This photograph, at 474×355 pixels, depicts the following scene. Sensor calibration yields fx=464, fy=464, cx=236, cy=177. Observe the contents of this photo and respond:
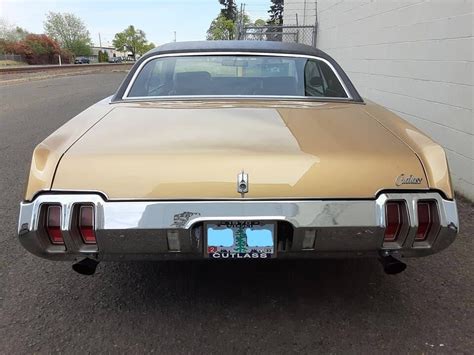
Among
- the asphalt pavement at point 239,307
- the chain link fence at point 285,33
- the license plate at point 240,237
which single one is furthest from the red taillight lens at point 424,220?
the chain link fence at point 285,33

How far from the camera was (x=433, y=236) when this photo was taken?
2.28 m

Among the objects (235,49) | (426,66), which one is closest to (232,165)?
(235,49)

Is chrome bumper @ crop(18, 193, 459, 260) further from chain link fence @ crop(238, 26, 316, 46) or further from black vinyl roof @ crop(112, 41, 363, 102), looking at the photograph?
chain link fence @ crop(238, 26, 316, 46)

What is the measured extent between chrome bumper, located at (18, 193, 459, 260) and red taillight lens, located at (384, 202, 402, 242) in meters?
0.04

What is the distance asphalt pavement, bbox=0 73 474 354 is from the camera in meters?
2.44

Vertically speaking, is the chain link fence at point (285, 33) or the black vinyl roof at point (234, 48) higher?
the chain link fence at point (285, 33)

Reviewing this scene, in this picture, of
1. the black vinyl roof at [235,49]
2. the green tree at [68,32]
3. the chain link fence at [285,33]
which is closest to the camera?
the black vinyl roof at [235,49]

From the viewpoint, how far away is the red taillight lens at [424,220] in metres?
2.25

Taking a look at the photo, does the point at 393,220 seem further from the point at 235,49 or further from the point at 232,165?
the point at 235,49

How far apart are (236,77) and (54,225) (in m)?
1.92

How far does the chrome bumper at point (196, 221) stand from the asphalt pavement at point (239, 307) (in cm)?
53

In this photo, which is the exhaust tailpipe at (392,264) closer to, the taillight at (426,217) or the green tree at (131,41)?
the taillight at (426,217)

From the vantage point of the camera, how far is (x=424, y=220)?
2273 mm

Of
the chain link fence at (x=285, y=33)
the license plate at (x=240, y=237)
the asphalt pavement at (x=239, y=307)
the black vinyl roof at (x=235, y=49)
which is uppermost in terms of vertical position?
the chain link fence at (x=285, y=33)
